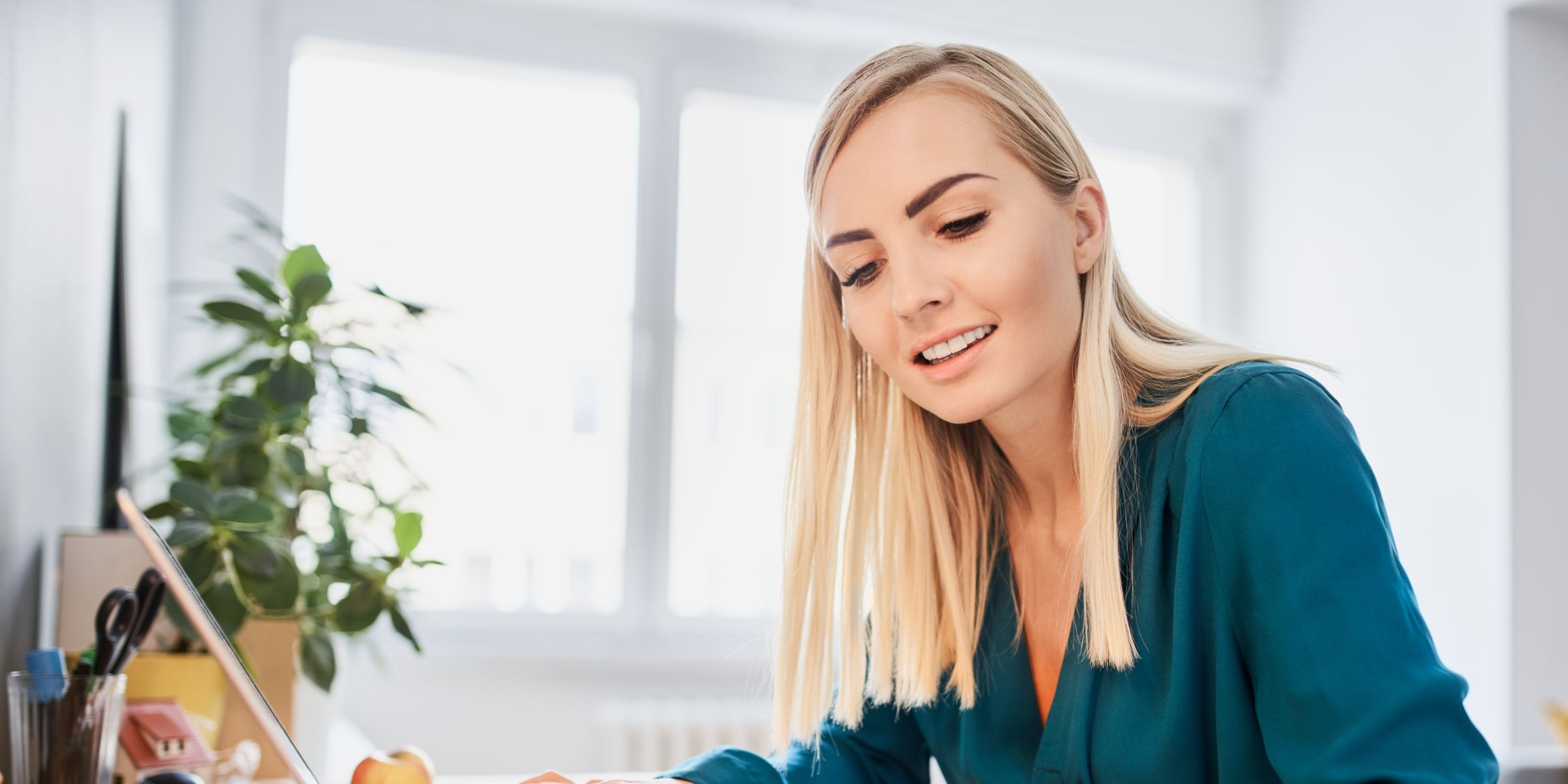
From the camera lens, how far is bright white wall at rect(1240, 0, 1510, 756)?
273cm

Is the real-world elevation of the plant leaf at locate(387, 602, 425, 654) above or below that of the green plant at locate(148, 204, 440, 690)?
below

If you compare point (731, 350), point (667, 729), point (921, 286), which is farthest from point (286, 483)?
point (731, 350)

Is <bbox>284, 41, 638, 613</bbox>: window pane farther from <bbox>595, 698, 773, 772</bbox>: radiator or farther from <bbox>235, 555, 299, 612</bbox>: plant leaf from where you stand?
<bbox>235, 555, 299, 612</bbox>: plant leaf

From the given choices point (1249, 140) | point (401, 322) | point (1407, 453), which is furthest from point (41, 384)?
point (1249, 140)

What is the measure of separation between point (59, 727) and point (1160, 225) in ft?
11.2

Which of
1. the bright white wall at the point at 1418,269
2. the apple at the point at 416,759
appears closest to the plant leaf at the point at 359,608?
the apple at the point at 416,759

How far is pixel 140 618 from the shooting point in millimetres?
893

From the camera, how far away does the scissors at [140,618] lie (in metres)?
0.87

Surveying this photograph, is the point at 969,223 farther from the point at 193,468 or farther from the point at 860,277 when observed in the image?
the point at 193,468

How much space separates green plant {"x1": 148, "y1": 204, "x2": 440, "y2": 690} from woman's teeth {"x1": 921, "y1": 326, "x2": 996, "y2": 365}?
74 centimetres

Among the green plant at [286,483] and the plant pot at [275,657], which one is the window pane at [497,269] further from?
the plant pot at [275,657]

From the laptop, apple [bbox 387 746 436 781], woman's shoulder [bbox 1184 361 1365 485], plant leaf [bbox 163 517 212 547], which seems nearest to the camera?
the laptop

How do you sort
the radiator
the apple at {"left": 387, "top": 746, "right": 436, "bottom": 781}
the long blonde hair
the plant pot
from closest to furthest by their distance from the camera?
the apple at {"left": 387, "top": 746, "right": 436, "bottom": 781} < the long blonde hair < the plant pot < the radiator

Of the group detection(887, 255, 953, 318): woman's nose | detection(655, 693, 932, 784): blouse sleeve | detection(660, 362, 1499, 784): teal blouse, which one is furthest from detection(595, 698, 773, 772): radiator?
detection(887, 255, 953, 318): woman's nose
